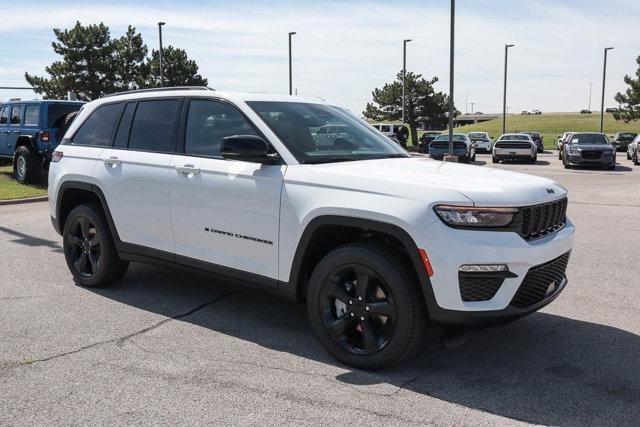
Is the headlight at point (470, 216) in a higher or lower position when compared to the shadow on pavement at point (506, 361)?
higher

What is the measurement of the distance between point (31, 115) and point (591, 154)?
66.3ft

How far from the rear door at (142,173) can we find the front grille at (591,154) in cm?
2315

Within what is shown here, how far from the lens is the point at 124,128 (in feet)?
18.9

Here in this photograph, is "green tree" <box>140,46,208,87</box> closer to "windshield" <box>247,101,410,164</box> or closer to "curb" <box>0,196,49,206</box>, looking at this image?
"curb" <box>0,196,49,206</box>

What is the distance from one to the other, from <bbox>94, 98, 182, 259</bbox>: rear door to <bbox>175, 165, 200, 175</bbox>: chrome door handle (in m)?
0.09

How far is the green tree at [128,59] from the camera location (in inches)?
1753

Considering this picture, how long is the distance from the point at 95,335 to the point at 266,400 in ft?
5.75

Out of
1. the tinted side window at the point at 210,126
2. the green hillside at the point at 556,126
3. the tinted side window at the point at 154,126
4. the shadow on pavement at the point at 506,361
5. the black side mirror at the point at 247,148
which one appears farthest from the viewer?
the green hillside at the point at 556,126

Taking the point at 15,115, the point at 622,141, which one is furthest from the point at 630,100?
the point at 15,115

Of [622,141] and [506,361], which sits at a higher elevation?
[622,141]

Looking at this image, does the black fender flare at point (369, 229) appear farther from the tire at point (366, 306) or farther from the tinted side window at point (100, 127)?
the tinted side window at point (100, 127)

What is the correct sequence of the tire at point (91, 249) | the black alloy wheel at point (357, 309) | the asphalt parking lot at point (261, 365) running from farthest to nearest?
the tire at point (91, 249)
the black alloy wheel at point (357, 309)
the asphalt parking lot at point (261, 365)

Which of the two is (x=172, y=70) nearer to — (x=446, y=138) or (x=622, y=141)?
(x=446, y=138)

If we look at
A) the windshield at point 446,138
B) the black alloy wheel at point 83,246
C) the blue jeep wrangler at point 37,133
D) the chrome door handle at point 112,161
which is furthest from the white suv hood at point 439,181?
the windshield at point 446,138
